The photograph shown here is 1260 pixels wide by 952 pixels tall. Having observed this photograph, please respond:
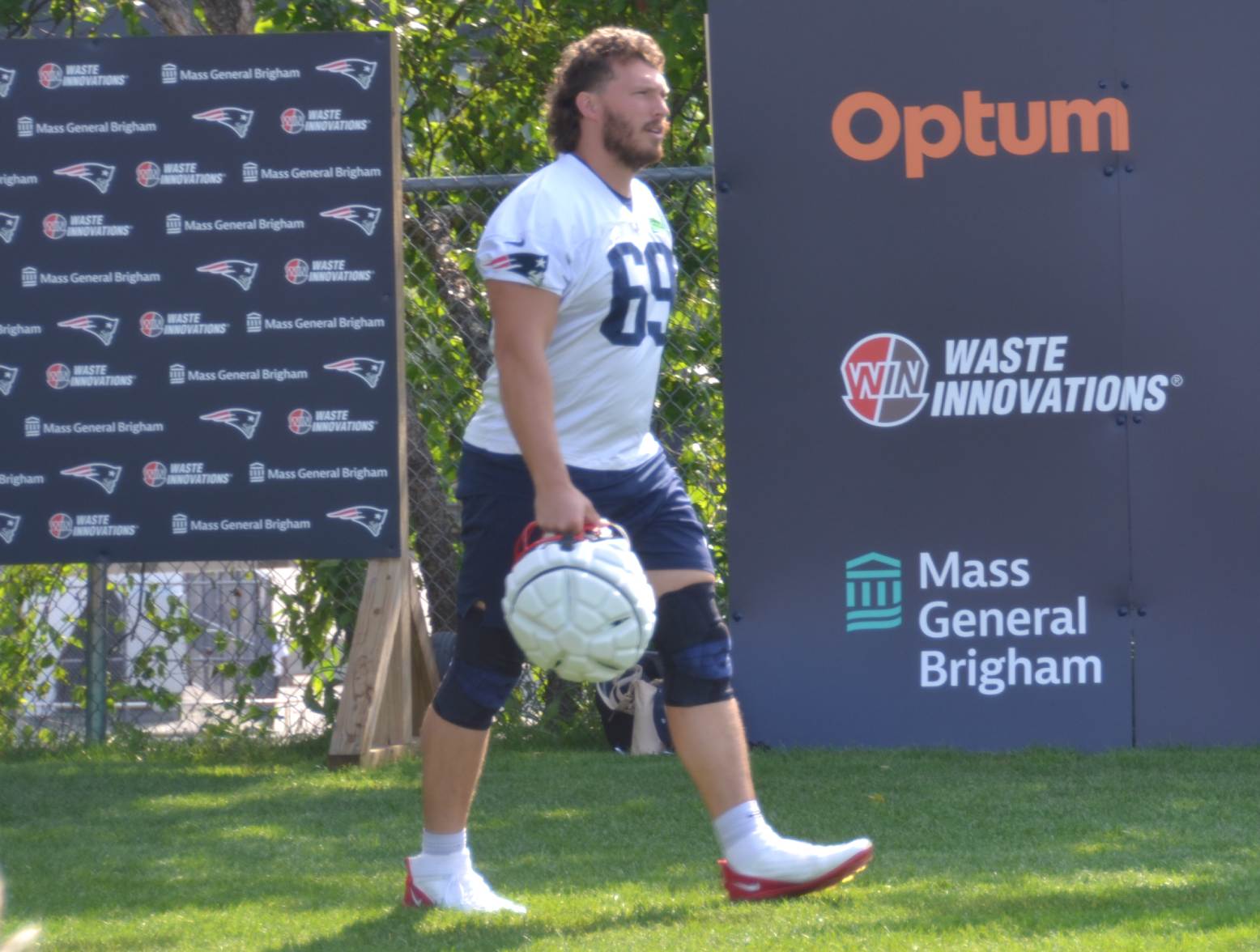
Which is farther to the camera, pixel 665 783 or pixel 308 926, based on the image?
pixel 665 783

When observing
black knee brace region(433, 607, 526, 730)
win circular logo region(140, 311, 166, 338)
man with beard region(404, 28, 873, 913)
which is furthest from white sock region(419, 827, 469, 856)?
win circular logo region(140, 311, 166, 338)

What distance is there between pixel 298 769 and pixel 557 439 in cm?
258

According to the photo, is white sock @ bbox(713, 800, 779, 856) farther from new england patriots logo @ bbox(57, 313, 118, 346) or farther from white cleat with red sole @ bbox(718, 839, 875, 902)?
new england patriots logo @ bbox(57, 313, 118, 346)

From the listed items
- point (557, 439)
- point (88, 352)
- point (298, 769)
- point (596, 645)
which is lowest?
point (298, 769)

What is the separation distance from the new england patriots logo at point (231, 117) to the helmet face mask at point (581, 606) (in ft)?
9.24

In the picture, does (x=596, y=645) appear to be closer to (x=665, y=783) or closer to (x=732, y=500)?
(x=665, y=783)

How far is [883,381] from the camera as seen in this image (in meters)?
5.52

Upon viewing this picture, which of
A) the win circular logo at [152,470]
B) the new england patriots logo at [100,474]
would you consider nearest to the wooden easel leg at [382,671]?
the win circular logo at [152,470]

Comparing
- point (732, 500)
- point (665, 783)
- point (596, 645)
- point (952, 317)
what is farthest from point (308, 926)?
point (952, 317)

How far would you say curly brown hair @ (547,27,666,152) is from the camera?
144 inches

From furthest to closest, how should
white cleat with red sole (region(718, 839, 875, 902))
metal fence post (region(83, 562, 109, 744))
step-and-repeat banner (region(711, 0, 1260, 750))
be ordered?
metal fence post (region(83, 562, 109, 744)) < step-and-repeat banner (region(711, 0, 1260, 750)) < white cleat with red sole (region(718, 839, 875, 902))

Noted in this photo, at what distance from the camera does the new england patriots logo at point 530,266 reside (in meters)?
3.38

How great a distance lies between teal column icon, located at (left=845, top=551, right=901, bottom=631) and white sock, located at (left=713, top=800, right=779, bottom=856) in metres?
1.99

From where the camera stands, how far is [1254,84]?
5406mm
